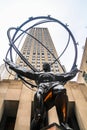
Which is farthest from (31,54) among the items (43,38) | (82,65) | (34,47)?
(82,65)

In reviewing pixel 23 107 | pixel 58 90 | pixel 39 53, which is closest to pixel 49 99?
pixel 58 90

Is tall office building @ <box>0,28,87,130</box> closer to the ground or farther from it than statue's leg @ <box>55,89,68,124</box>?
farther from it

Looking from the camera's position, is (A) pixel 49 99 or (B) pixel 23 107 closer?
(A) pixel 49 99

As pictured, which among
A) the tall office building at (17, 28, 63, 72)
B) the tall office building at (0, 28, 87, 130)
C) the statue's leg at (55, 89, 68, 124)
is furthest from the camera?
the tall office building at (17, 28, 63, 72)

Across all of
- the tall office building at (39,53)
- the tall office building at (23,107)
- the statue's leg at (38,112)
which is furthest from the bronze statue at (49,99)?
the tall office building at (39,53)

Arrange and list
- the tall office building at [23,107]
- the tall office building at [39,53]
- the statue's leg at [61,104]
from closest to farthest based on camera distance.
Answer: the statue's leg at [61,104], the tall office building at [23,107], the tall office building at [39,53]

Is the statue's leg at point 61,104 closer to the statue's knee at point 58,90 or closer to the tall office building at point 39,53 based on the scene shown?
the statue's knee at point 58,90

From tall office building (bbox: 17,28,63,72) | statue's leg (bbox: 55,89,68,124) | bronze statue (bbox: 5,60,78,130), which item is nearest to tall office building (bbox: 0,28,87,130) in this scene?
bronze statue (bbox: 5,60,78,130)

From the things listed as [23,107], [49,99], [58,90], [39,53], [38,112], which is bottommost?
[38,112]

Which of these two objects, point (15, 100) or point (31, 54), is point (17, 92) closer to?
point (15, 100)

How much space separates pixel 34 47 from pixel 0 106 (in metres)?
44.4

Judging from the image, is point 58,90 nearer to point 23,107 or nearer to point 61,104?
point 61,104

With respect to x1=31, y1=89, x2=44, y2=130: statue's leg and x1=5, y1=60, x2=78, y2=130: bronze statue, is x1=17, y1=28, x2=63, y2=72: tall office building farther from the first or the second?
x1=31, y1=89, x2=44, y2=130: statue's leg

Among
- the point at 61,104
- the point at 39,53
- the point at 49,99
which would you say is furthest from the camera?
the point at 39,53
